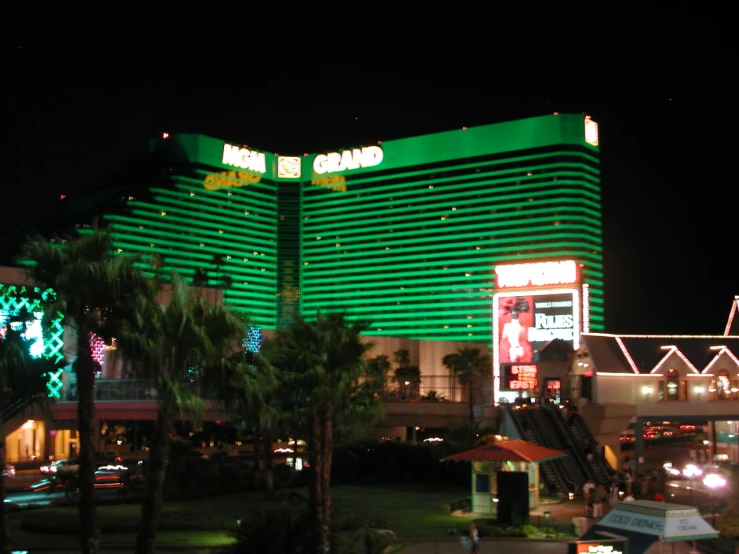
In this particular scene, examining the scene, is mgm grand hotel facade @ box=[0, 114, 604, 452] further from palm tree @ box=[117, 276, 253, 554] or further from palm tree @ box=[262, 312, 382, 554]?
palm tree @ box=[117, 276, 253, 554]

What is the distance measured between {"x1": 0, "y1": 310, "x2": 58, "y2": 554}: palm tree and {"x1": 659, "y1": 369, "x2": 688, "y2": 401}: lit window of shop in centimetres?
4970

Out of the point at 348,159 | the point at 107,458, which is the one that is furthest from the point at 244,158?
the point at 107,458

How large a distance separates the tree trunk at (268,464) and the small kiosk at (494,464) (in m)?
11.5

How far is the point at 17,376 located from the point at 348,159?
161216 mm

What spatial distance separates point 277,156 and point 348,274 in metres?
29.0

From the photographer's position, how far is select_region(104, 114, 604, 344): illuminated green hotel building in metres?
160

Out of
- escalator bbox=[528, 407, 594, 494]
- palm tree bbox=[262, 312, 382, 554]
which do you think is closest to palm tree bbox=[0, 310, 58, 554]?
palm tree bbox=[262, 312, 382, 554]

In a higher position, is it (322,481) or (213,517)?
(322,481)

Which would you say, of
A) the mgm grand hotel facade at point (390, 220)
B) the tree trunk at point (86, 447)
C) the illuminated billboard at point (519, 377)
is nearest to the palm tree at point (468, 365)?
the illuminated billboard at point (519, 377)

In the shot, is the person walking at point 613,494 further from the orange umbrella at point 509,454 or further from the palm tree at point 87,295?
the palm tree at point 87,295

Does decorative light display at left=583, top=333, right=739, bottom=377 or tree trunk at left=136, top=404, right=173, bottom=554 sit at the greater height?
decorative light display at left=583, top=333, right=739, bottom=377

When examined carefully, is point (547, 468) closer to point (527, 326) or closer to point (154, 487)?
point (154, 487)

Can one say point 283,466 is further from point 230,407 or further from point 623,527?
point 623,527

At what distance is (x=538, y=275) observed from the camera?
240 ft
